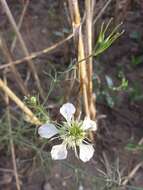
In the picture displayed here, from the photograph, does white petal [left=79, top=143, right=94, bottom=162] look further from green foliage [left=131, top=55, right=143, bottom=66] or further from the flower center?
green foliage [left=131, top=55, right=143, bottom=66]

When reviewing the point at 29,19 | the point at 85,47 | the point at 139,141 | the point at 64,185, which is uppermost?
the point at 29,19

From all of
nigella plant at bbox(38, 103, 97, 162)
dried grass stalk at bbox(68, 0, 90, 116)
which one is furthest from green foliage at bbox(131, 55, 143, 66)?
nigella plant at bbox(38, 103, 97, 162)

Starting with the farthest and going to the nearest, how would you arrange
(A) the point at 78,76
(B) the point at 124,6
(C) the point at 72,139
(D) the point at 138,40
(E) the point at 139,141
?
(D) the point at 138,40, (E) the point at 139,141, (B) the point at 124,6, (A) the point at 78,76, (C) the point at 72,139

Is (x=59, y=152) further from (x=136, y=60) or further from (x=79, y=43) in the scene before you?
(x=136, y=60)

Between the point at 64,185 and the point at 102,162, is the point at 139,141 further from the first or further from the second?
the point at 64,185

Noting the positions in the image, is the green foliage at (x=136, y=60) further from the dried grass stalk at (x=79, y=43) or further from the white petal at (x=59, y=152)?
the white petal at (x=59, y=152)

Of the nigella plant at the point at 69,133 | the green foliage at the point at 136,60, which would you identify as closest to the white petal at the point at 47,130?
the nigella plant at the point at 69,133

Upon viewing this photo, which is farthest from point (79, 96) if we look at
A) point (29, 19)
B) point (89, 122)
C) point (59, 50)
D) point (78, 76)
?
point (29, 19)
